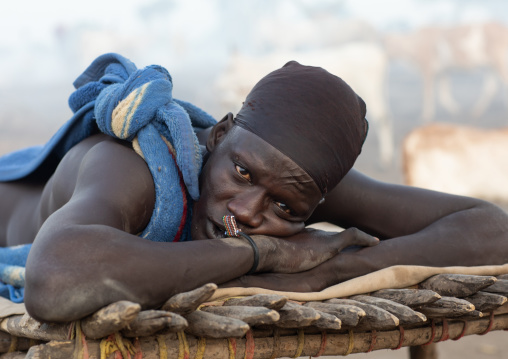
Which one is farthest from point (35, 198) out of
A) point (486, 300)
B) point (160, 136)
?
point (486, 300)

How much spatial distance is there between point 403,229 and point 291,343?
768 mm

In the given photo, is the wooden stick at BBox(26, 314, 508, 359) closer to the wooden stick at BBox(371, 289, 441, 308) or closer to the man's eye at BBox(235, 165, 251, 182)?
the wooden stick at BBox(371, 289, 441, 308)

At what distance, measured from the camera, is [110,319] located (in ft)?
3.93

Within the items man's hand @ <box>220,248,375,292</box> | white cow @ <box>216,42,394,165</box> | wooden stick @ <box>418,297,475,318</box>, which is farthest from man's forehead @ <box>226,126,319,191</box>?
white cow @ <box>216,42,394,165</box>

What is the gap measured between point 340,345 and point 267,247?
1.07 feet

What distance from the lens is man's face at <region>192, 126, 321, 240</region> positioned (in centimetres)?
165

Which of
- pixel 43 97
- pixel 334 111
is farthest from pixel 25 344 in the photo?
pixel 43 97

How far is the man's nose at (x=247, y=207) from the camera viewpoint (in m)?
1.63

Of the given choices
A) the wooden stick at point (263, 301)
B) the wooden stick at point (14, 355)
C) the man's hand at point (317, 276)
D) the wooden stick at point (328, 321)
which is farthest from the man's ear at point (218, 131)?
the wooden stick at point (14, 355)

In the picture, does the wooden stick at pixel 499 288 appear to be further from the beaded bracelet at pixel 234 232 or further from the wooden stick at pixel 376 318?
the beaded bracelet at pixel 234 232

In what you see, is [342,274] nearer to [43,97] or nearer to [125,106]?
[125,106]

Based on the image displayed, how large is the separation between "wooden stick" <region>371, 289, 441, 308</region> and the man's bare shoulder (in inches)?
27.1

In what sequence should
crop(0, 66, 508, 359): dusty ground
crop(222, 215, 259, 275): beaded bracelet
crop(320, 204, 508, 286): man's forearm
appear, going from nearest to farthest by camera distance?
crop(222, 215, 259, 275): beaded bracelet → crop(320, 204, 508, 286): man's forearm → crop(0, 66, 508, 359): dusty ground

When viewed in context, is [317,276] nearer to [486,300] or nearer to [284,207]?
[284,207]
